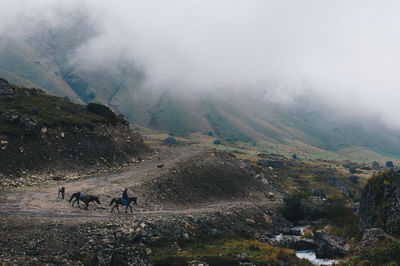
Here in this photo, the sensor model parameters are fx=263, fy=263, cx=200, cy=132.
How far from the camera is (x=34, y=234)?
26.0 metres

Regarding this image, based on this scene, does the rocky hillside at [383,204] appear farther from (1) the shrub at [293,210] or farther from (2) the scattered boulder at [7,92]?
(2) the scattered boulder at [7,92]

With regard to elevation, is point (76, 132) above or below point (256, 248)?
above

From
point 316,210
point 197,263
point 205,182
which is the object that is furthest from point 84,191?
point 316,210

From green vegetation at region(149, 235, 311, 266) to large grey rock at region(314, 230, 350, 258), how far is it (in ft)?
14.8

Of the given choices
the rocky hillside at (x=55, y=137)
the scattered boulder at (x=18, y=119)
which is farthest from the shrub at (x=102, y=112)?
the scattered boulder at (x=18, y=119)

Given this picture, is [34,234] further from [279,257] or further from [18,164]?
[18,164]

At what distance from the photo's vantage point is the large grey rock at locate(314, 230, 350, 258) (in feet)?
107

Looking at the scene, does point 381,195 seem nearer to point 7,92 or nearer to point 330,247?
point 330,247

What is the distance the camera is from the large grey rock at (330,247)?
32694 mm

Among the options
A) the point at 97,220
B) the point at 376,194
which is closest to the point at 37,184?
the point at 97,220

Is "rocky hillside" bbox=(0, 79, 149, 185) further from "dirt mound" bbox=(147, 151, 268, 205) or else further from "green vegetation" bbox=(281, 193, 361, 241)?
"green vegetation" bbox=(281, 193, 361, 241)

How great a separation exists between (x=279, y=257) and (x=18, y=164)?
158 feet

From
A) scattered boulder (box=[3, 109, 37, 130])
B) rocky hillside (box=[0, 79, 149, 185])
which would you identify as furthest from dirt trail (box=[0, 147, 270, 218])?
scattered boulder (box=[3, 109, 37, 130])

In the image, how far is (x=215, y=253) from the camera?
3042 centimetres
